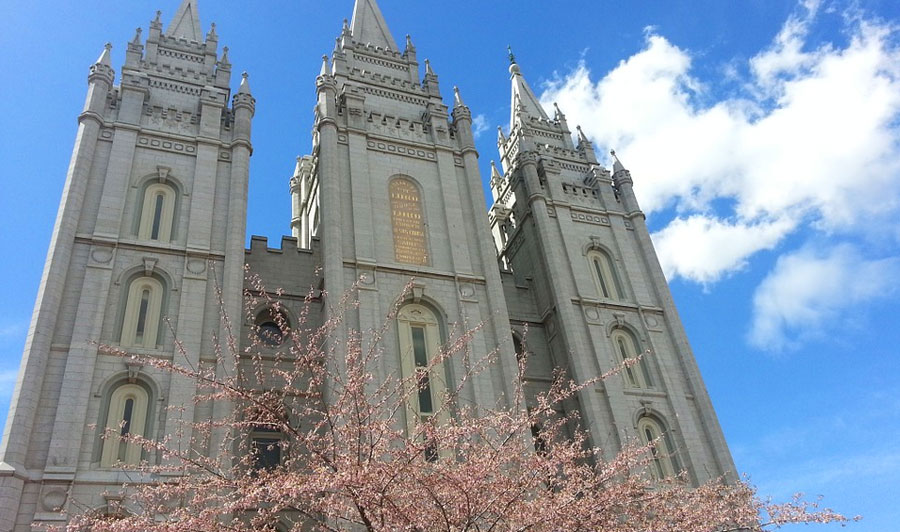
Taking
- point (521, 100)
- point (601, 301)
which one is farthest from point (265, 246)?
point (521, 100)

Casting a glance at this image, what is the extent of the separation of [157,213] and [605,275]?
18775 millimetres

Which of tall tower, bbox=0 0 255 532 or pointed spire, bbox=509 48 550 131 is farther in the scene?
pointed spire, bbox=509 48 550 131

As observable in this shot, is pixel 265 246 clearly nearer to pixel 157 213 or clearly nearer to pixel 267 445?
pixel 157 213

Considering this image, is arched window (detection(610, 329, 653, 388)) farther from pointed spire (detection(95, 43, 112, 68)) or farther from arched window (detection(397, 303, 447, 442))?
pointed spire (detection(95, 43, 112, 68))

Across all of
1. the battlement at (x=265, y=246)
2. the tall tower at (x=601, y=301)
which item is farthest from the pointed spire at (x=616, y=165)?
the battlement at (x=265, y=246)

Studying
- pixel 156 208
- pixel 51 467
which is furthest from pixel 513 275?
pixel 51 467

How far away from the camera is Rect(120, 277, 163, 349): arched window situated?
2212 centimetres

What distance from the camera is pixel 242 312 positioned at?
80.9 ft

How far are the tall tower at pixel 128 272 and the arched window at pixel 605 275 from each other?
15.4 meters

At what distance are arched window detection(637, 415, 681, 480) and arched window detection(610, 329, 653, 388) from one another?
62.5 inches

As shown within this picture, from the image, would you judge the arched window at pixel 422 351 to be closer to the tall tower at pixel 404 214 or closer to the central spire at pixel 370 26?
the tall tower at pixel 404 214

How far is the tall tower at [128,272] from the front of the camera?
1894 centimetres

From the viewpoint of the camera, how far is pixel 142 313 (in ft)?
74.9

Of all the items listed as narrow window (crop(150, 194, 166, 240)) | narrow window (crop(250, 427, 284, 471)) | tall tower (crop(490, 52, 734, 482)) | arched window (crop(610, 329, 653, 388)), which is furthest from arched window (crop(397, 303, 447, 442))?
narrow window (crop(150, 194, 166, 240))
